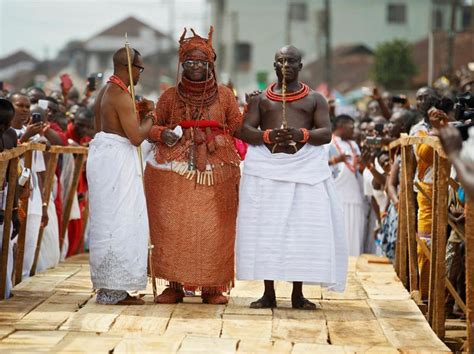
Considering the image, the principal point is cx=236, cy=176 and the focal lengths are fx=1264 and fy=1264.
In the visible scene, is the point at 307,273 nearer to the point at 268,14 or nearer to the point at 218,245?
the point at 218,245

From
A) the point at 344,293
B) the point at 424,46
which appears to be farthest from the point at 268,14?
the point at 344,293

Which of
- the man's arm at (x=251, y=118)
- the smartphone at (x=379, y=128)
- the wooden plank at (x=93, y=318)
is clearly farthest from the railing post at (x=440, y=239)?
the smartphone at (x=379, y=128)

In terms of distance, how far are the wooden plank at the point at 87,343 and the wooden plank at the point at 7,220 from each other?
208 cm

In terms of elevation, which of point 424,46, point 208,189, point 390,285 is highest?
point 424,46

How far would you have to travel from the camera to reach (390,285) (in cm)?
1101

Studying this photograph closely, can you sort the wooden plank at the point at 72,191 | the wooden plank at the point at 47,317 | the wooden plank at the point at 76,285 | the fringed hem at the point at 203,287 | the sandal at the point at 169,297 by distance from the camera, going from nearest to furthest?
1. the wooden plank at the point at 47,317
2. the sandal at the point at 169,297
3. the fringed hem at the point at 203,287
4. the wooden plank at the point at 76,285
5. the wooden plank at the point at 72,191

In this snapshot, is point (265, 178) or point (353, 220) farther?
point (353, 220)

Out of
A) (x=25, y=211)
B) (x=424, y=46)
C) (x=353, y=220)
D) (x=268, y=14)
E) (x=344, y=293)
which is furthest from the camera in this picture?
(x=268, y=14)

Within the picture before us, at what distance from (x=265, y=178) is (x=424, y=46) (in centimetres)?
6236

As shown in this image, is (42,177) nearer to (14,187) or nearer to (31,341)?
(14,187)

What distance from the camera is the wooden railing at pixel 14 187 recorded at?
9805 mm

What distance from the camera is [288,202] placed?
9453 millimetres

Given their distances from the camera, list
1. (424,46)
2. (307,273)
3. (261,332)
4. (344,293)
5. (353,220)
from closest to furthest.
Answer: (261,332) → (307,273) → (344,293) → (353,220) → (424,46)

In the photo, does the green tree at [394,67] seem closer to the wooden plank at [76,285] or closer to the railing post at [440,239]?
the wooden plank at [76,285]
